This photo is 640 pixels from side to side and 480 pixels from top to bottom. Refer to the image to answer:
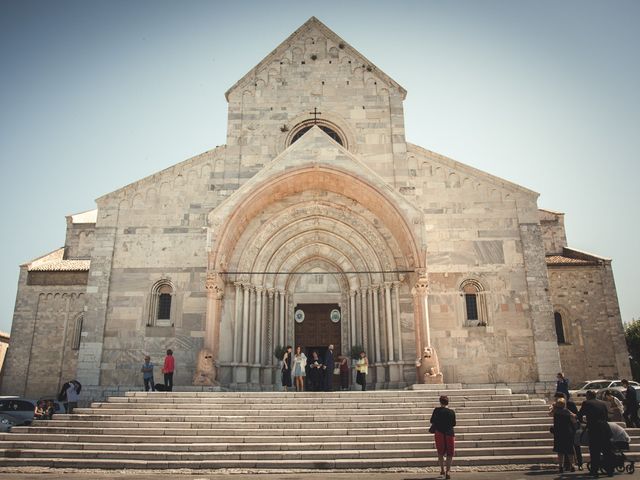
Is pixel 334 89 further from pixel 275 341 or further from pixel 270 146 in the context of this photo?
pixel 275 341

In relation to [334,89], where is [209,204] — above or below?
below

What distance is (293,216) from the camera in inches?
690

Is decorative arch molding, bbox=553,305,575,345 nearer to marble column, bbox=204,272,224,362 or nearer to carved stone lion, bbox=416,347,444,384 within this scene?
carved stone lion, bbox=416,347,444,384

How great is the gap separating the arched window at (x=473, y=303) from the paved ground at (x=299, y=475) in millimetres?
7426

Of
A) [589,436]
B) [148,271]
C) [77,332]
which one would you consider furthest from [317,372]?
[77,332]

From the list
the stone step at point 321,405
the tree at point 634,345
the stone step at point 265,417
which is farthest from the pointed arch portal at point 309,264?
the tree at point 634,345

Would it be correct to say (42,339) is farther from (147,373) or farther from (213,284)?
(213,284)

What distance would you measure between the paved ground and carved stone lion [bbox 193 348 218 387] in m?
5.12

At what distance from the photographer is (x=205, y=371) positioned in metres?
14.3

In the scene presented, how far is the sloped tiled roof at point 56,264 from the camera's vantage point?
1089 inches

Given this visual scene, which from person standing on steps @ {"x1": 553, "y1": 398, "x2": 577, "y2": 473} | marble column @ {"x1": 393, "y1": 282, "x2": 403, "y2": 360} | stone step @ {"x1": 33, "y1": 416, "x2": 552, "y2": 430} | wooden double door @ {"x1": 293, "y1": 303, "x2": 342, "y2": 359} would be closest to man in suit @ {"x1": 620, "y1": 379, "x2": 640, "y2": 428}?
stone step @ {"x1": 33, "y1": 416, "x2": 552, "y2": 430}

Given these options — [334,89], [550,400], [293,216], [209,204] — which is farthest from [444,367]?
[334,89]

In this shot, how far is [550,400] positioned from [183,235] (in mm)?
13138

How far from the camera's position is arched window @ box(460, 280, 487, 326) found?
16.3 metres
